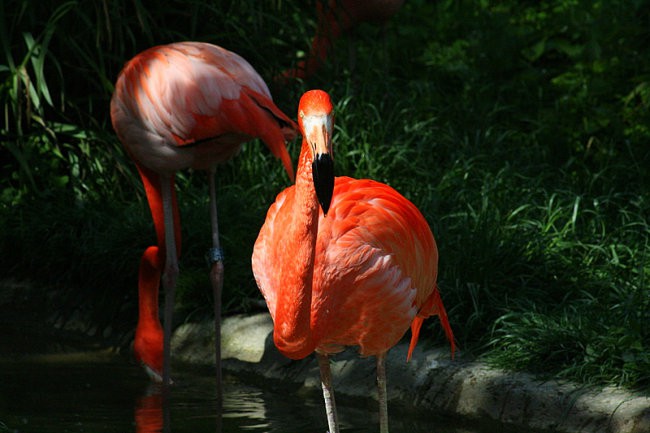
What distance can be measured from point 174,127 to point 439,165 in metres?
1.97

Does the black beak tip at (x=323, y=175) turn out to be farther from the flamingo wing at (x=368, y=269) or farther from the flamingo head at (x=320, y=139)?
the flamingo wing at (x=368, y=269)

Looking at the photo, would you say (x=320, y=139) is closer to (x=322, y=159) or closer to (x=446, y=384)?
(x=322, y=159)

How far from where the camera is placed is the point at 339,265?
2.92 m

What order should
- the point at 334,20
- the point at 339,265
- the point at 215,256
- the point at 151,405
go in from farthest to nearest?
the point at 334,20 < the point at 215,256 < the point at 151,405 < the point at 339,265

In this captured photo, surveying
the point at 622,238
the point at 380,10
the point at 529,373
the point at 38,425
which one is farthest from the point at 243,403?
the point at 380,10

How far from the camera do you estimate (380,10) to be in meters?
6.36

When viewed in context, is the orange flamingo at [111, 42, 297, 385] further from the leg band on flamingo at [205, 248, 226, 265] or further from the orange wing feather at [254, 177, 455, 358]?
the orange wing feather at [254, 177, 455, 358]

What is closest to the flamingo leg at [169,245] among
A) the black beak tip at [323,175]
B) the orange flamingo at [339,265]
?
the orange flamingo at [339,265]

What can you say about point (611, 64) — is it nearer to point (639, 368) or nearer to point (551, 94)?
point (551, 94)

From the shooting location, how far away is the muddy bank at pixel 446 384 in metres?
3.36

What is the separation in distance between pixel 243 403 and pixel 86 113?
2402 mm

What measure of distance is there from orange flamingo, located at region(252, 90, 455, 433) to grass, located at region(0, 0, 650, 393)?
30.6 inches

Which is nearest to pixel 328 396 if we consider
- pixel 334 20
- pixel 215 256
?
pixel 215 256

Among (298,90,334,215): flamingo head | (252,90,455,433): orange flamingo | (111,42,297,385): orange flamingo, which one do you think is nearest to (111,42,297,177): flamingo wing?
(111,42,297,385): orange flamingo
